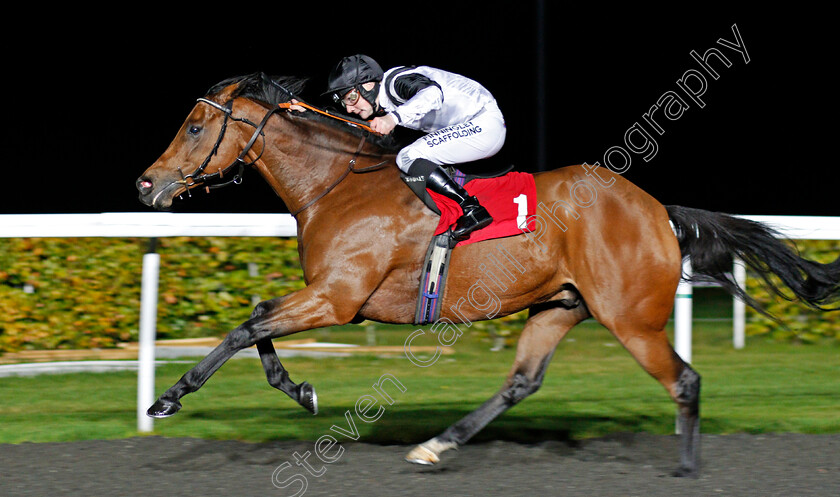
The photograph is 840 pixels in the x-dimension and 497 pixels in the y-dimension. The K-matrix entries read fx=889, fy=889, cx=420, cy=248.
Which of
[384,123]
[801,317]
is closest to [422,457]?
[384,123]

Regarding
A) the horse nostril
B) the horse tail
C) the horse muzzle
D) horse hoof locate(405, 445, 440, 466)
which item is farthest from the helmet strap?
horse hoof locate(405, 445, 440, 466)

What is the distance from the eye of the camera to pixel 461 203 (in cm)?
387

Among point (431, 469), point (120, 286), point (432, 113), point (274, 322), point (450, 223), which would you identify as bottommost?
point (431, 469)

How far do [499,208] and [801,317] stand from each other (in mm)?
4465

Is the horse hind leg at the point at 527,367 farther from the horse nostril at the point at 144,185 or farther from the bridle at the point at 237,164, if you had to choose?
the horse nostril at the point at 144,185

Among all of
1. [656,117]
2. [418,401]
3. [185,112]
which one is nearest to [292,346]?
[418,401]

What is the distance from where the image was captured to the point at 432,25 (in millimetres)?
13172

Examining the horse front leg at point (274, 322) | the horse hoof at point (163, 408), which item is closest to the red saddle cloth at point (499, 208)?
the horse front leg at point (274, 322)

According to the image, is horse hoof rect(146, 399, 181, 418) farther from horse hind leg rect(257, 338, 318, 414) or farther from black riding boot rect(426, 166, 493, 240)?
black riding boot rect(426, 166, 493, 240)

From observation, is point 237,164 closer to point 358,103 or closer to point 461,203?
point 358,103

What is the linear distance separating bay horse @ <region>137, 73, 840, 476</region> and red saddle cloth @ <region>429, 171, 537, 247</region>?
5 cm

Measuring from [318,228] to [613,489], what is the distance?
1.68 m

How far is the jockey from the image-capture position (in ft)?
12.7

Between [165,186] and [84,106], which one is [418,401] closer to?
[165,186]
